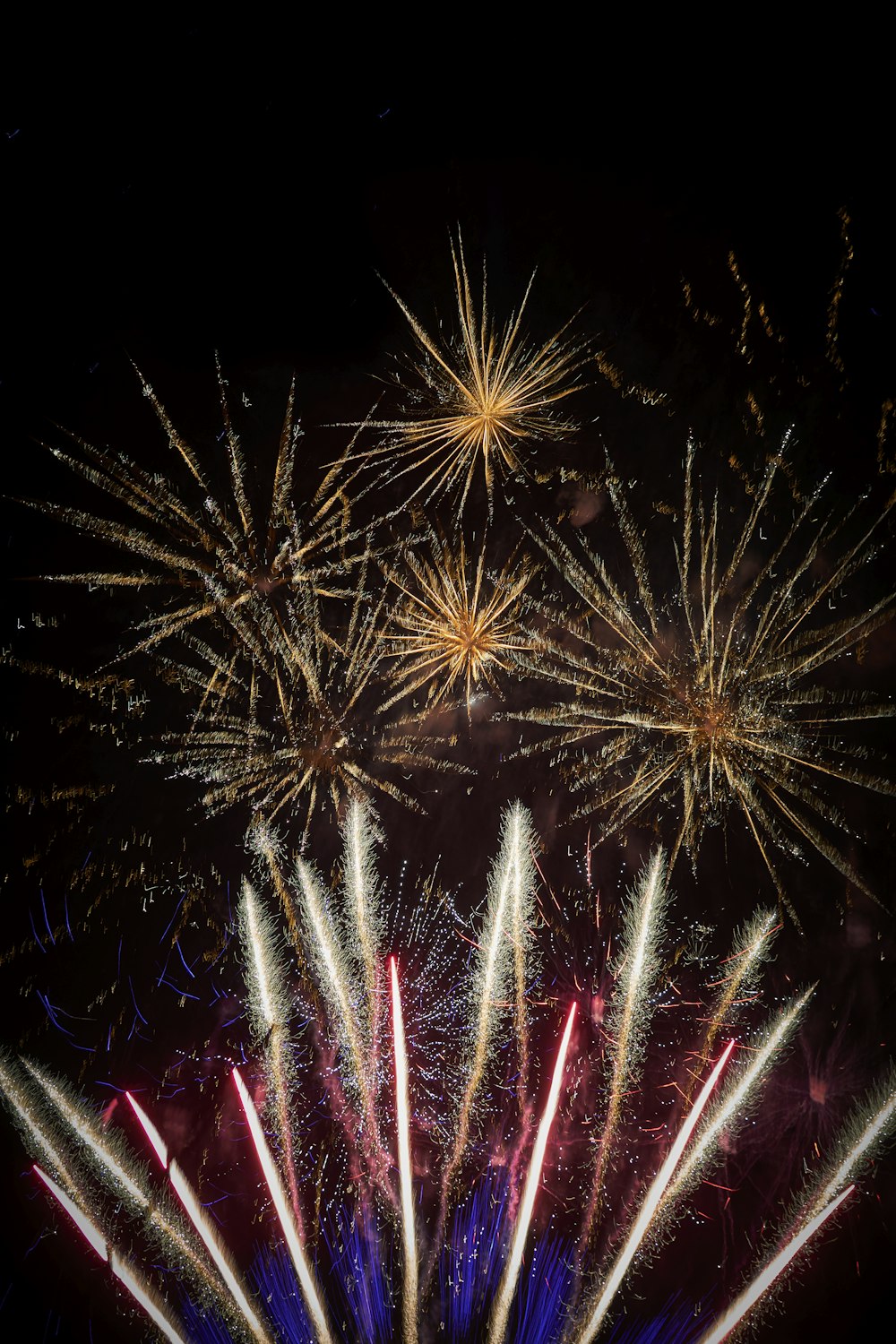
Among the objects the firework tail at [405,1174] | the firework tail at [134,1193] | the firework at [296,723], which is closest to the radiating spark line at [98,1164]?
the firework tail at [134,1193]

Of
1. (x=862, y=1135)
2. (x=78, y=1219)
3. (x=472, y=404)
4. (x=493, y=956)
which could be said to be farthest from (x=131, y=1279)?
(x=472, y=404)

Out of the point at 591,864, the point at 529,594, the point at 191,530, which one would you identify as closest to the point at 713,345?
the point at 529,594

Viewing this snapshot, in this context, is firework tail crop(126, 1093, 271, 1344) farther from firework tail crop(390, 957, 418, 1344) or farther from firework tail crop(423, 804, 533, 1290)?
firework tail crop(423, 804, 533, 1290)

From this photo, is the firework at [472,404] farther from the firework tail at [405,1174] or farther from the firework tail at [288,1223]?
the firework tail at [288,1223]

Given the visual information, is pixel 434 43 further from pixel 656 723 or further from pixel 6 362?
pixel 656 723

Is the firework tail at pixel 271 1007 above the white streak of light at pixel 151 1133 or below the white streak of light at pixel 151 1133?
above
